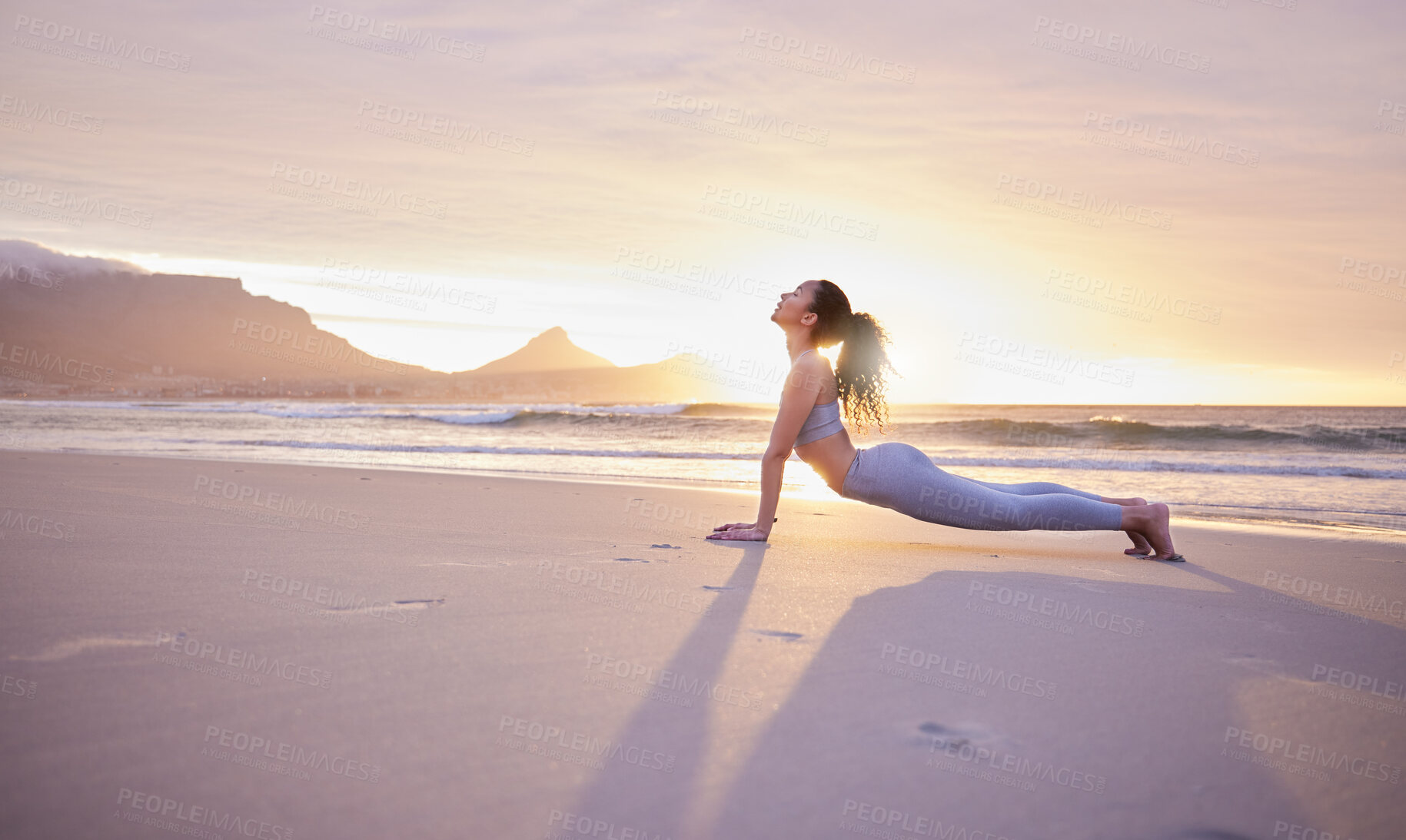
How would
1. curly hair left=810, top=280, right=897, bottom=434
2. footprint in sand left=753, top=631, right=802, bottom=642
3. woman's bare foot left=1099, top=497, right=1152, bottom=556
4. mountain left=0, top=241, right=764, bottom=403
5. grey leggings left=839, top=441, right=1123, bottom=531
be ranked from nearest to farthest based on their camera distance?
footprint in sand left=753, top=631, right=802, bottom=642 → grey leggings left=839, top=441, right=1123, bottom=531 → woman's bare foot left=1099, top=497, right=1152, bottom=556 → curly hair left=810, top=280, right=897, bottom=434 → mountain left=0, top=241, right=764, bottom=403

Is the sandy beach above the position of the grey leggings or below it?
below

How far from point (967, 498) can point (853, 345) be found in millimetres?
999

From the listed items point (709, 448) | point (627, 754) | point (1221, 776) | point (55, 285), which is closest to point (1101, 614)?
point (1221, 776)

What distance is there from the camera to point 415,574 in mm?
3004

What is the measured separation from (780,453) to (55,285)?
441 ft

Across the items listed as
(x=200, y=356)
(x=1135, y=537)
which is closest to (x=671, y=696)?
(x=1135, y=537)

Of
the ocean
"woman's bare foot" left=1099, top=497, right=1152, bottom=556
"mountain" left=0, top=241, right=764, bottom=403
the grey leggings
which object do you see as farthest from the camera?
"mountain" left=0, top=241, right=764, bottom=403

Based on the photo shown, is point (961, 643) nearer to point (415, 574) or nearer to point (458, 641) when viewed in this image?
point (458, 641)

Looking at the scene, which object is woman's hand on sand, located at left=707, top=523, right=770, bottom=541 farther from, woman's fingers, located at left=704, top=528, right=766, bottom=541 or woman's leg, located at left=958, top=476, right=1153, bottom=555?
woman's leg, located at left=958, top=476, right=1153, bottom=555

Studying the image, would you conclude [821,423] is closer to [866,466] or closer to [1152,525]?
[866,466]

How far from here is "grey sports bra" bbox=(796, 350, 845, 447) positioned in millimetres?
4219

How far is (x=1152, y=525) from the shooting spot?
4031 millimetres

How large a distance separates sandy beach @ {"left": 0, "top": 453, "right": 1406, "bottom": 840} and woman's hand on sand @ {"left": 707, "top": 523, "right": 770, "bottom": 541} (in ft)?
1.78

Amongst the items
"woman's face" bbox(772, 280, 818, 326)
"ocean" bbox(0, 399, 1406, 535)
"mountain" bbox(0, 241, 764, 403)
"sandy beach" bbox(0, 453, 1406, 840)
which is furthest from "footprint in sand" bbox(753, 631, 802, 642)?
"mountain" bbox(0, 241, 764, 403)
